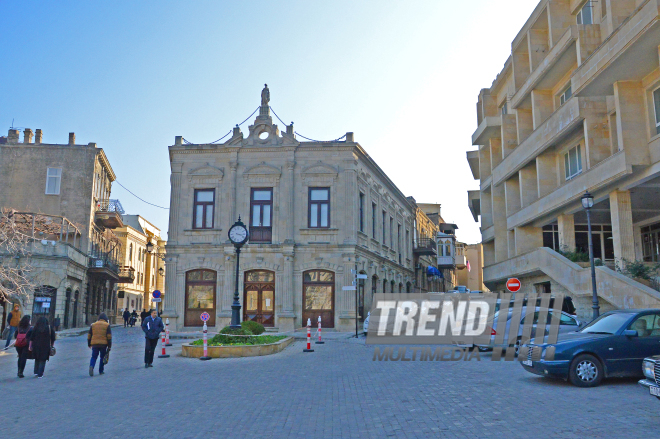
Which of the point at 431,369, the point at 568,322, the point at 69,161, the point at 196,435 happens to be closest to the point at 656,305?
the point at 568,322

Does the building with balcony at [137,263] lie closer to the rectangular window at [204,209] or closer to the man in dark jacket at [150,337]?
the rectangular window at [204,209]

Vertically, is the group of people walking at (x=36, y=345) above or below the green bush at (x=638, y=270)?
below

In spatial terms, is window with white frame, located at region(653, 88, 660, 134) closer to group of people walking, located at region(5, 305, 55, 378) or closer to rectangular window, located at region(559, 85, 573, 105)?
rectangular window, located at region(559, 85, 573, 105)

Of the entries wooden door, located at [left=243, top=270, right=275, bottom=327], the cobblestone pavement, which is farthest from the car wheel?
wooden door, located at [left=243, top=270, right=275, bottom=327]

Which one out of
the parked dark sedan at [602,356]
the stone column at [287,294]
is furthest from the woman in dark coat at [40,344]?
the stone column at [287,294]

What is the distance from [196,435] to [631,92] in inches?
869

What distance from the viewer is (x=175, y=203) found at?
109 ft

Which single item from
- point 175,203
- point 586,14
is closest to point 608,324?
point 586,14

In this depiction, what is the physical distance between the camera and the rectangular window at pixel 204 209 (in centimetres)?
3322

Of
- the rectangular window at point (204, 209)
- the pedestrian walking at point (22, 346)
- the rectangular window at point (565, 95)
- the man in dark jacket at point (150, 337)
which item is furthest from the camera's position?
the rectangular window at point (204, 209)

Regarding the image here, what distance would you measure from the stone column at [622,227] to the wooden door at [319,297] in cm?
1525

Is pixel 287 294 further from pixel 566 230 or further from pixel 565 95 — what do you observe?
pixel 565 95

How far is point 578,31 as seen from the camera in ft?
82.1

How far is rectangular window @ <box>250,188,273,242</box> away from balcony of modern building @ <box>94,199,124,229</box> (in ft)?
51.2
